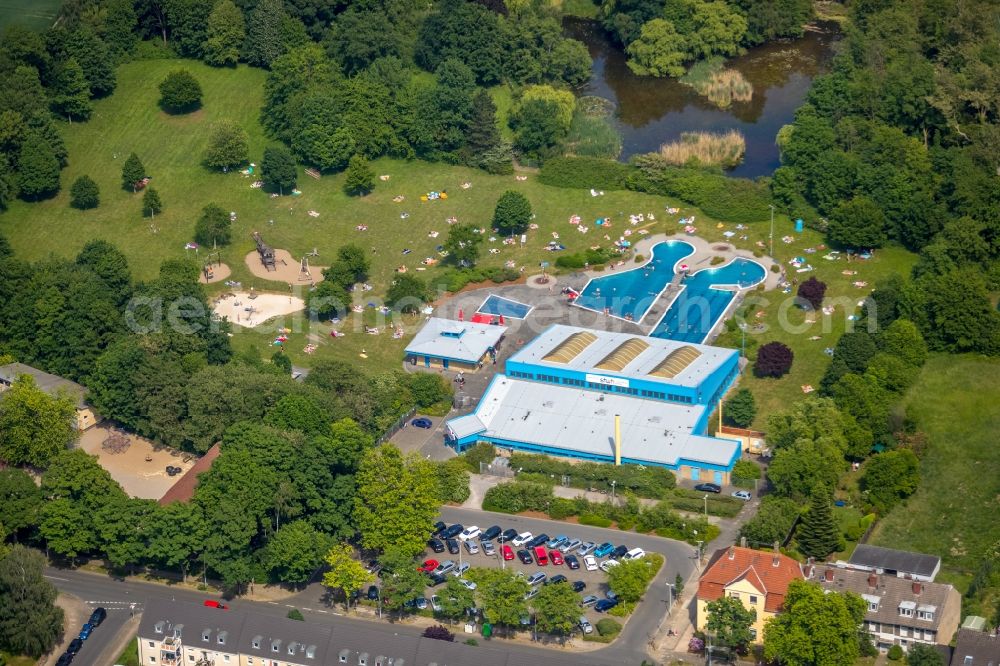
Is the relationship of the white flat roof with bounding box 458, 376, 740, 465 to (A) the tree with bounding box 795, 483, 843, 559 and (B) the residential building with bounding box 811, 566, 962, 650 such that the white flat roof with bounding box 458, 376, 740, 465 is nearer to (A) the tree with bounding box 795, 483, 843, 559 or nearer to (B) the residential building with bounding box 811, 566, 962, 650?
(A) the tree with bounding box 795, 483, 843, 559

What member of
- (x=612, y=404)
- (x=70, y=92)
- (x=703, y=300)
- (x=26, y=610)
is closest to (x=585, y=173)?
(x=703, y=300)

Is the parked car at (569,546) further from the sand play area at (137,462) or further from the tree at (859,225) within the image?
the tree at (859,225)

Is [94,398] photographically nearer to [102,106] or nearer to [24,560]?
[24,560]

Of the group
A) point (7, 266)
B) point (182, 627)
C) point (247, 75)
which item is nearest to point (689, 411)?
point (182, 627)

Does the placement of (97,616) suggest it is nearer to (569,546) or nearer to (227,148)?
(569,546)

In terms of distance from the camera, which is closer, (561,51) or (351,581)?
(351,581)

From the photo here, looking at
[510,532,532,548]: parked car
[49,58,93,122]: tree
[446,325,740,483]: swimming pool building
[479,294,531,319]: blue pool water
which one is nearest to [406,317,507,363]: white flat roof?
[479,294,531,319]: blue pool water
